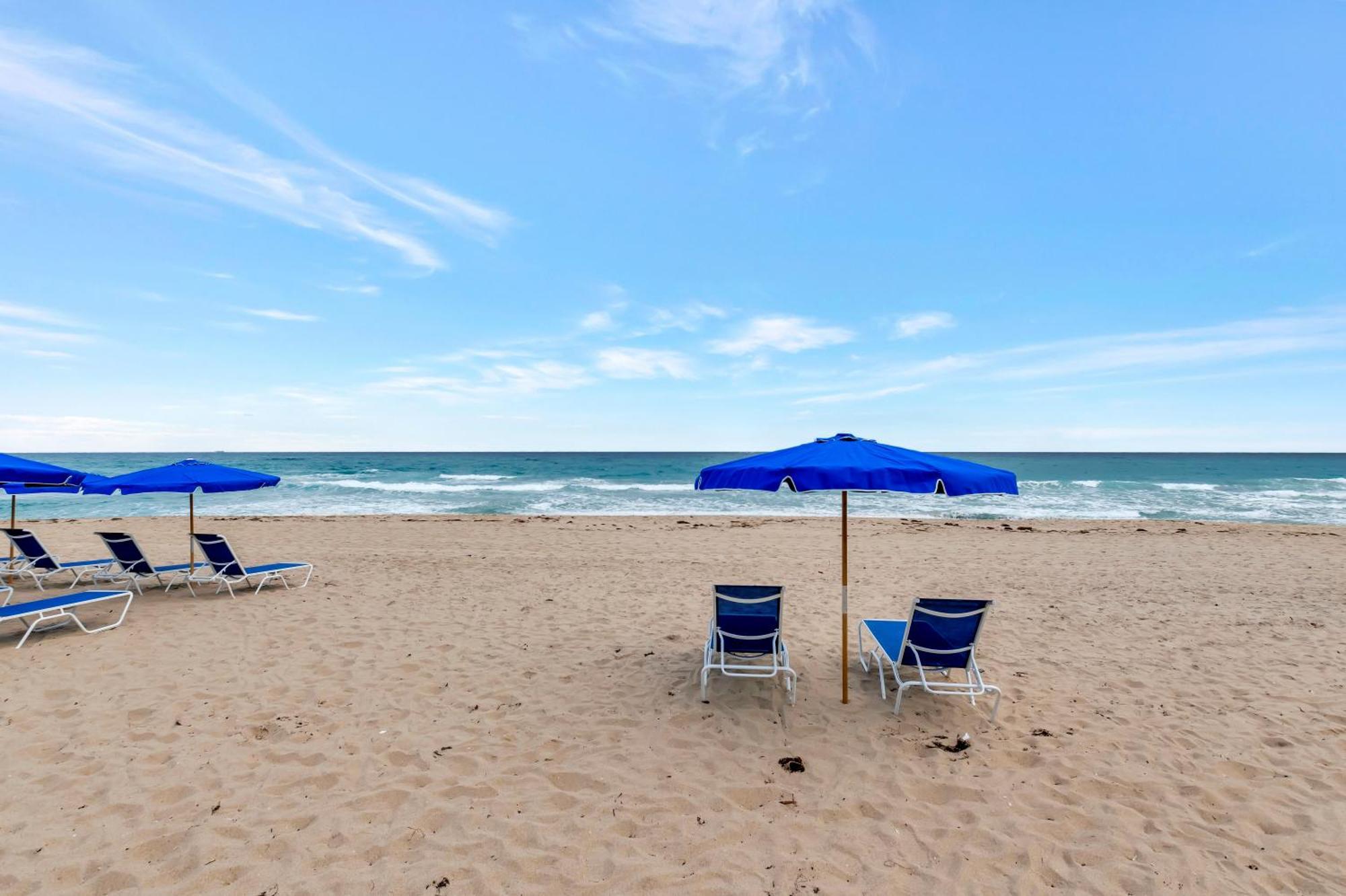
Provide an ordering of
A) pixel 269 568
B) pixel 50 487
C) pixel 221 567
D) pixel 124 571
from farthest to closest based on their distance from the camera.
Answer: pixel 269 568 → pixel 124 571 → pixel 221 567 → pixel 50 487

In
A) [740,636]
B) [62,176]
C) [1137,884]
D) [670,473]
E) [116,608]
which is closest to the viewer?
[1137,884]

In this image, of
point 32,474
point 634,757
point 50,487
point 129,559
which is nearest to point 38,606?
point 32,474

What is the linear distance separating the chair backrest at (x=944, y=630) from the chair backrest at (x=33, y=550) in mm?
10922

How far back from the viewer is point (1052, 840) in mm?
2684

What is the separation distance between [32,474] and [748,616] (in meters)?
7.71

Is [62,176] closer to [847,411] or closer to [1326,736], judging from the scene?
[1326,736]

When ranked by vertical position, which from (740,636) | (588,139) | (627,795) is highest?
(588,139)

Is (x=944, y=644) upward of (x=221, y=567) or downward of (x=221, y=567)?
upward

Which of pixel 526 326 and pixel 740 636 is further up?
pixel 526 326

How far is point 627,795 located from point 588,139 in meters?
18.1

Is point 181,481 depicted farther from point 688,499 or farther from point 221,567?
point 688,499

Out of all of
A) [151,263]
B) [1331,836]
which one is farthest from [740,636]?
[151,263]

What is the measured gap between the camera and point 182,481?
6898 millimetres

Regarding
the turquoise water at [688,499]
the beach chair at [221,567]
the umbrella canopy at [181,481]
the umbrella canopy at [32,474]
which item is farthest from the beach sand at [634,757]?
the turquoise water at [688,499]
